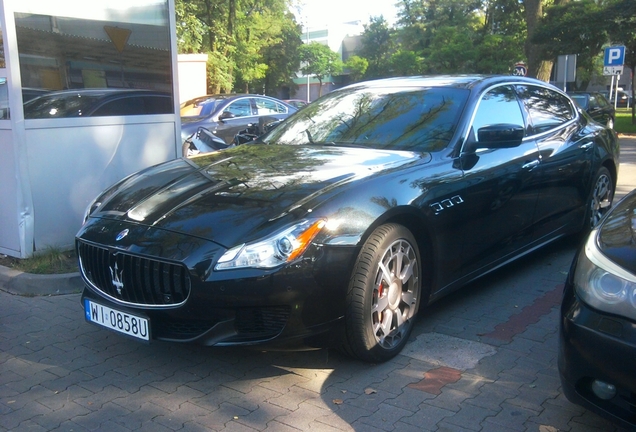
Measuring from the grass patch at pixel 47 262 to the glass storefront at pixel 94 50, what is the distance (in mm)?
1236

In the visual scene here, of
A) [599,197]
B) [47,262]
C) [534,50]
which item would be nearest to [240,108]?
[47,262]

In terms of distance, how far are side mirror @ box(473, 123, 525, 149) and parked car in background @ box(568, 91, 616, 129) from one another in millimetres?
13592

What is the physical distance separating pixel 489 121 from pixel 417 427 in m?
2.49

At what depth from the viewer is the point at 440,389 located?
135 inches

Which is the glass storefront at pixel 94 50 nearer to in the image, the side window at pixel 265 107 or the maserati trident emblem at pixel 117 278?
the maserati trident emblem at pixel 117 278

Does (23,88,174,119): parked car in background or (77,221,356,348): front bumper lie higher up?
(23,88,174,119): parked car in background

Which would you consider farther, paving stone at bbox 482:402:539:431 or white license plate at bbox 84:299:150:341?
white license plate at bbox 84:299:150:341

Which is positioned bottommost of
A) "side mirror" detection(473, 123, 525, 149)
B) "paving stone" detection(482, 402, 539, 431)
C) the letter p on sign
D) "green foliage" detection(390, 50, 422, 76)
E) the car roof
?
"paving stone" detection(482, 402, 539, 431)

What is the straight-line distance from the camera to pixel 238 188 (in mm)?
3707

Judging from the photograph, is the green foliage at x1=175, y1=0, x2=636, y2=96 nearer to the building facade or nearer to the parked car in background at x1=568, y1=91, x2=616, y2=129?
the parked car in background at x1=568, y1=91, x2=616, y2=129

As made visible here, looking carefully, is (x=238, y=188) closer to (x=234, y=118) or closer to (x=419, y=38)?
(x=234, y=118)

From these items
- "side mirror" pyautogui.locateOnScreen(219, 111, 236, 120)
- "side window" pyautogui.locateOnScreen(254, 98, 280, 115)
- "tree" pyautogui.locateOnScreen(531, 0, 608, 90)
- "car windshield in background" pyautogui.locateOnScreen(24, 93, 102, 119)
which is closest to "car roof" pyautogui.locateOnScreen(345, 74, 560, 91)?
"car windshield in background" pyautogui.locateOnScreen(24, 93, 102, 119)

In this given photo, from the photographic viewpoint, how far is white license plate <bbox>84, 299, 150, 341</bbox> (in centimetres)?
339

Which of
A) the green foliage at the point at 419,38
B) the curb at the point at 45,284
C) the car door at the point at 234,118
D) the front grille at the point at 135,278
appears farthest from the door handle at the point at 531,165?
the green foliage at the point at 419,38
